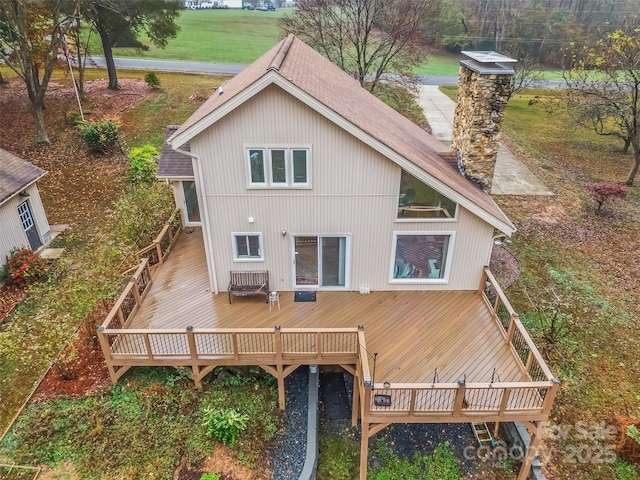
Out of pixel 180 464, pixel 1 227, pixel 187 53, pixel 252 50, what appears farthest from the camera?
pixel 252 50

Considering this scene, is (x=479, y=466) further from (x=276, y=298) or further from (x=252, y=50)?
(x=252, y=50)

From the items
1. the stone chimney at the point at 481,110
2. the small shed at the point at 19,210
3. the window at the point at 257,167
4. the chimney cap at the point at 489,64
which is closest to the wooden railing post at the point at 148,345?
the window at the point at 257,167

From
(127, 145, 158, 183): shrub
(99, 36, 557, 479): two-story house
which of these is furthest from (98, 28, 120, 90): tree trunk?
(99, 36, 557, 479): two-story house

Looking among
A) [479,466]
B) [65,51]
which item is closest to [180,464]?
[479,466]

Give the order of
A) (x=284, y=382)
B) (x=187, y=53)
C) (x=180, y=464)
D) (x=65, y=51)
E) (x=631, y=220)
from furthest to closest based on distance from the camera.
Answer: (x=187, y=53) < (x=65, y=51) < (x=631, y=220) < (x=284, y=382) < (x=180, y=464)

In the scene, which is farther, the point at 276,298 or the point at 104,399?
the point at 276,298

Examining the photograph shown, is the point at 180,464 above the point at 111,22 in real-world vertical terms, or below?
below
